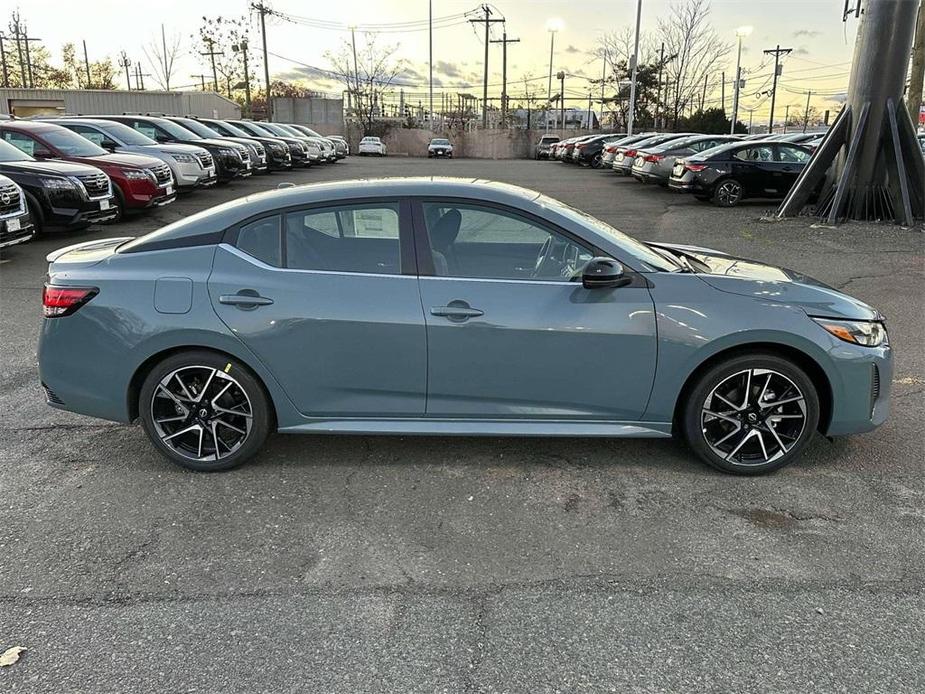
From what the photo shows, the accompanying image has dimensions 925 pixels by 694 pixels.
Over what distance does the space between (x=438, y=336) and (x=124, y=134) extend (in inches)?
552

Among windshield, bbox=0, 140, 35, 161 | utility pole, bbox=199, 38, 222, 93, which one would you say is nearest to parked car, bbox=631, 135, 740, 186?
windshield, bbox=0, 140, 35, 161

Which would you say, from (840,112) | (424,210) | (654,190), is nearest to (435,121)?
(654,190)

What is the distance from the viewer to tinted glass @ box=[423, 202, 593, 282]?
3.70 m

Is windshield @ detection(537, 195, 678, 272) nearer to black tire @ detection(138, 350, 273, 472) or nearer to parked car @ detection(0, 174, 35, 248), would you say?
black tire @ detection(138, 350, 273, 472)

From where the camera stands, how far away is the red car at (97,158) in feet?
39.5

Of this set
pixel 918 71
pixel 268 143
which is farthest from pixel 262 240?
pixel 268 143

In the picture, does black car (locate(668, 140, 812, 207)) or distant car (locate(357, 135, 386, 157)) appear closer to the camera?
black car (locate(668, 140, 812, 207))

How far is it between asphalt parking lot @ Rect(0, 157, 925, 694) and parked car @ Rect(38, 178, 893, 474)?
31 cm

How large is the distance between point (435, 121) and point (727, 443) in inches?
2468

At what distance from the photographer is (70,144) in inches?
490

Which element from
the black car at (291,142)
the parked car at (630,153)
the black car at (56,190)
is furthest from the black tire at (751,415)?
the black car at (291,142)

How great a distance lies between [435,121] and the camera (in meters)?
62.9

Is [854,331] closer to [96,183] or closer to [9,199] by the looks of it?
[9,199]

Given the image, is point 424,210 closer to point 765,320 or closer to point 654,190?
point 765,320
